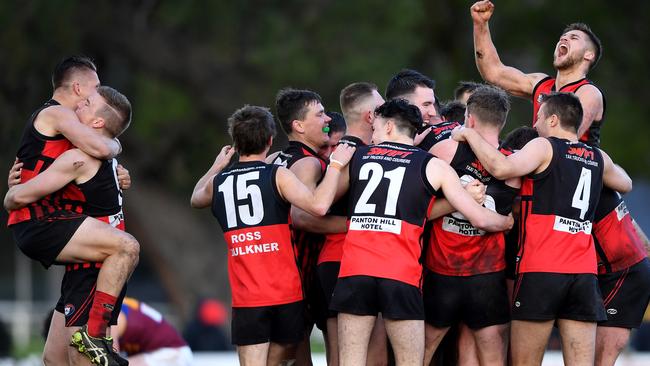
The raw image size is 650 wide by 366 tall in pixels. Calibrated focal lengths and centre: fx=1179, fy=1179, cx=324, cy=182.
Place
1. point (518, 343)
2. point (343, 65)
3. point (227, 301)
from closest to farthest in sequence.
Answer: point (518, 343) → point (343, 65) → point (227, 301)

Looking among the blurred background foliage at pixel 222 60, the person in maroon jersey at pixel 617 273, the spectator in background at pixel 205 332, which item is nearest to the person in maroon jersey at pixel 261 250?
the person in maroon jersey at pixel 617 273

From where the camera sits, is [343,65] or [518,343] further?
[343,65]

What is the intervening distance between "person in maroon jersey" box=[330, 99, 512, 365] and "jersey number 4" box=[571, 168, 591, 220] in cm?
61

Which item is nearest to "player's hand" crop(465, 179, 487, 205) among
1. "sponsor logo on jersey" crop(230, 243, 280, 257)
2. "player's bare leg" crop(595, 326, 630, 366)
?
"sponsor logo on jersey" crop(230, 243, 280, 257)

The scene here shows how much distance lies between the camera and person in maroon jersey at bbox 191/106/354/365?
8750mm

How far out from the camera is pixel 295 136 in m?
9.38

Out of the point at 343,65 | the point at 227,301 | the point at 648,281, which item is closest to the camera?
the point at 648,281

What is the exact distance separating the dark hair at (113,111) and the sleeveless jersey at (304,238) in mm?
1256

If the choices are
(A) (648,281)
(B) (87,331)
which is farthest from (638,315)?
(B) (87,331)

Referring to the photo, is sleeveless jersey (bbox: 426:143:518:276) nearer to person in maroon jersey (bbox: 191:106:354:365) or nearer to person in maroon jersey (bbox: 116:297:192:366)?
person in maroon jersey (bbox: 191:106:354:365)

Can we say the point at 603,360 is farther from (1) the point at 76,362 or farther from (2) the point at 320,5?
(2) the point at 320,5

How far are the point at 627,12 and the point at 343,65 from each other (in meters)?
6.79

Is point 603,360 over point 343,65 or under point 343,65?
under

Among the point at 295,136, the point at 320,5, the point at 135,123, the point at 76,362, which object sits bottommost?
the point at 76,362
